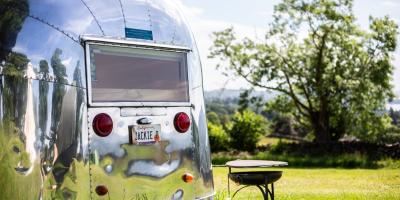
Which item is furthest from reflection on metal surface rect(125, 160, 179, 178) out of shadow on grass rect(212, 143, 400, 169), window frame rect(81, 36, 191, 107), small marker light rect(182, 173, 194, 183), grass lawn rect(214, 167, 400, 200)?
shadow on grass rect(212, 143, 400, 169)

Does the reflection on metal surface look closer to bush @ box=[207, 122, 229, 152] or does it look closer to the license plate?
the license plate

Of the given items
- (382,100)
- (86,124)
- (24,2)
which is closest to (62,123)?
(86,124)

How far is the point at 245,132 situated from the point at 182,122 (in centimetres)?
2494

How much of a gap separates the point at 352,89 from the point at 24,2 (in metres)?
28.0

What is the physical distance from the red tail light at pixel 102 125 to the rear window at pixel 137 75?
0.51 feet

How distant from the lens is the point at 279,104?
34.9 m

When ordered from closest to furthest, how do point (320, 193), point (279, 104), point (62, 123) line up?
point (62, 123)
point (320, 193)
point (279, 104)

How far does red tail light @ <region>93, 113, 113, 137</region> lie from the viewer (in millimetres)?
5281

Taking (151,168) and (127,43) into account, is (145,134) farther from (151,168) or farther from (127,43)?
(127,43)

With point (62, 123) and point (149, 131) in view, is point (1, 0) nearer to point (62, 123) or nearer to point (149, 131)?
point (62, 123)

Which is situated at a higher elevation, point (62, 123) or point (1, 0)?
point (1, 0)

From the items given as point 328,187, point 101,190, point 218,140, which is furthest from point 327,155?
point 101,190

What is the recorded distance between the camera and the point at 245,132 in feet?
101

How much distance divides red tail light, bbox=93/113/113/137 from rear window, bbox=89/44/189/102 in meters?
0.16
